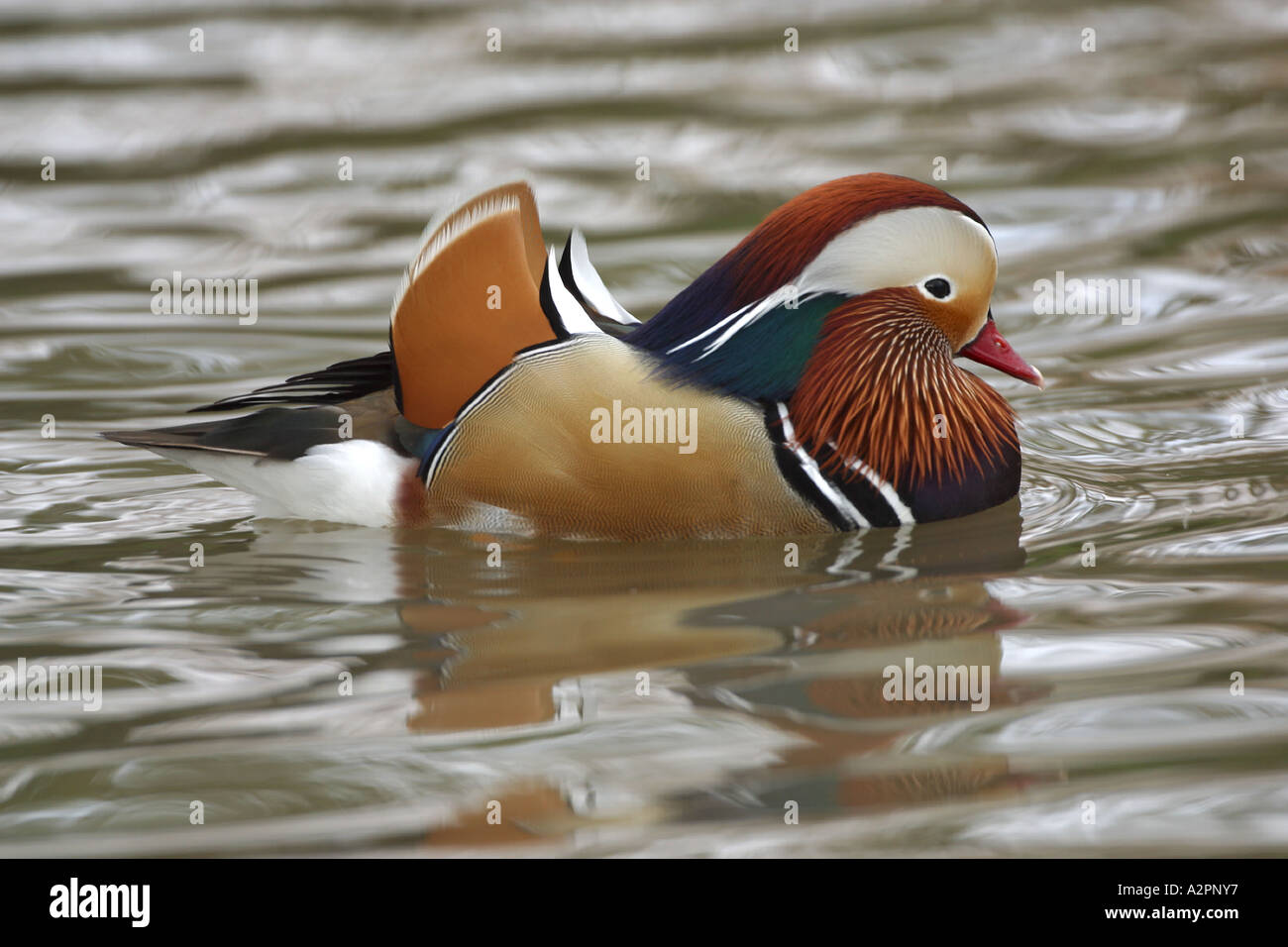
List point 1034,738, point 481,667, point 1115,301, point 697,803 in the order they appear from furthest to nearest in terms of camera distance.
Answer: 1. point 1115,301
2. point 481,667
3. point 1034,738
4. point 697,803

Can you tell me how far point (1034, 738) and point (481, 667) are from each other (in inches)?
49.7

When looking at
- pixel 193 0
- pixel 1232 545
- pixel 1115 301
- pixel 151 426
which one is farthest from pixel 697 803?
pixel 193 0

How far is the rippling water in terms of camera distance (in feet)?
11.6

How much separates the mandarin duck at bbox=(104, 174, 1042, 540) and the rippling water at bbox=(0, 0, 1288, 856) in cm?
13

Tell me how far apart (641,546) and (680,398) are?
439 mm

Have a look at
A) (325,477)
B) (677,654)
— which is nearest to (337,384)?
(325,477)

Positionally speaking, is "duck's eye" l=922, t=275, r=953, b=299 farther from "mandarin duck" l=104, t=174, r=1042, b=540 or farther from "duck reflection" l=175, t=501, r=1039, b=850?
"duck reflection" l=175, t=501, r=1039, b=850

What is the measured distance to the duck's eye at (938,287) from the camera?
16.5ft

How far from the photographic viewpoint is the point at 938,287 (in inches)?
199

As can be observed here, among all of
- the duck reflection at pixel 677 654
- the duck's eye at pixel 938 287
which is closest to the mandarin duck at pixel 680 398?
the duck's eye at pixel 938 287

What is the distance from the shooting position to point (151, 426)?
652 centimetres

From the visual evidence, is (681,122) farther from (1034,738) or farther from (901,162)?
(1034,738)

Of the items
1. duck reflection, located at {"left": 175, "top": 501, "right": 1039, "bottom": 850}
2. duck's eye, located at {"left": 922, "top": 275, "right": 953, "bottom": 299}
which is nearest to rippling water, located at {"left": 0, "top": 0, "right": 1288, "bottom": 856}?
duck reflection, located at {"left": 175, "top": 501, "right": 1039, "bottom": 850}

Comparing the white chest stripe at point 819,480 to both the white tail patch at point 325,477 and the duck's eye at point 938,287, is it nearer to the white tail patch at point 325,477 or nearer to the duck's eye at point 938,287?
the duck's eye at point 938,287
